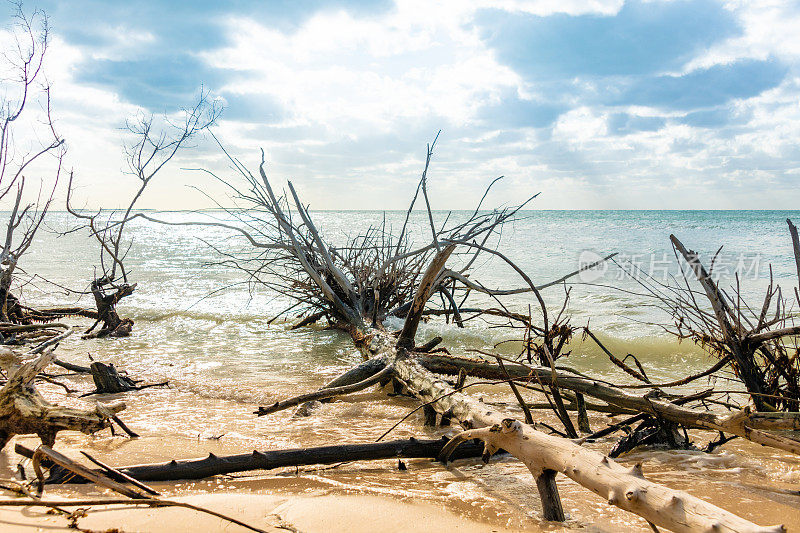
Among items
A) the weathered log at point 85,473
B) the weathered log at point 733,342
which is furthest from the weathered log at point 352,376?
the weathered log at point 733,342

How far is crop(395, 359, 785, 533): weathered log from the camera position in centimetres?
156

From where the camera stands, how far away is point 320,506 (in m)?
2.27

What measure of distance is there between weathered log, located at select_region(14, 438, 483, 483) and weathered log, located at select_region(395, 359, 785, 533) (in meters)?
0.15

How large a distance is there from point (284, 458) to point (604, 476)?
1.56 m

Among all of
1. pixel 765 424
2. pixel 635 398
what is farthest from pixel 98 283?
pixel 765 424

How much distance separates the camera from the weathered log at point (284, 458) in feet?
8.44

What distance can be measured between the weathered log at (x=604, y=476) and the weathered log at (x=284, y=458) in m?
0.15

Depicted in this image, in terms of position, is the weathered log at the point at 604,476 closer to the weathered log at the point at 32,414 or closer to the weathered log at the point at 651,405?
the weathered log at the point at 651,405

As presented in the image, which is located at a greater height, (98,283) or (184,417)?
(98,283)

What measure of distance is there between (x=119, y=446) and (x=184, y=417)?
2.54ft

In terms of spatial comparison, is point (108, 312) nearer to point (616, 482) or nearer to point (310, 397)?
point (310, 397)

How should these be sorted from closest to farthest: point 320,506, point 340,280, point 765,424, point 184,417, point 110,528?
1. point 110,528
2. point 320,506
3. point 765,424
4. point 184,417
5. point 340,280

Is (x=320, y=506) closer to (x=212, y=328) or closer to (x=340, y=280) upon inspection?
(x=340, y=280)

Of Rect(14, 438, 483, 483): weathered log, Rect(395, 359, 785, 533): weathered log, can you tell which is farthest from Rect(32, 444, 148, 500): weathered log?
Rect(395, 359, 785, 533): weathered log
